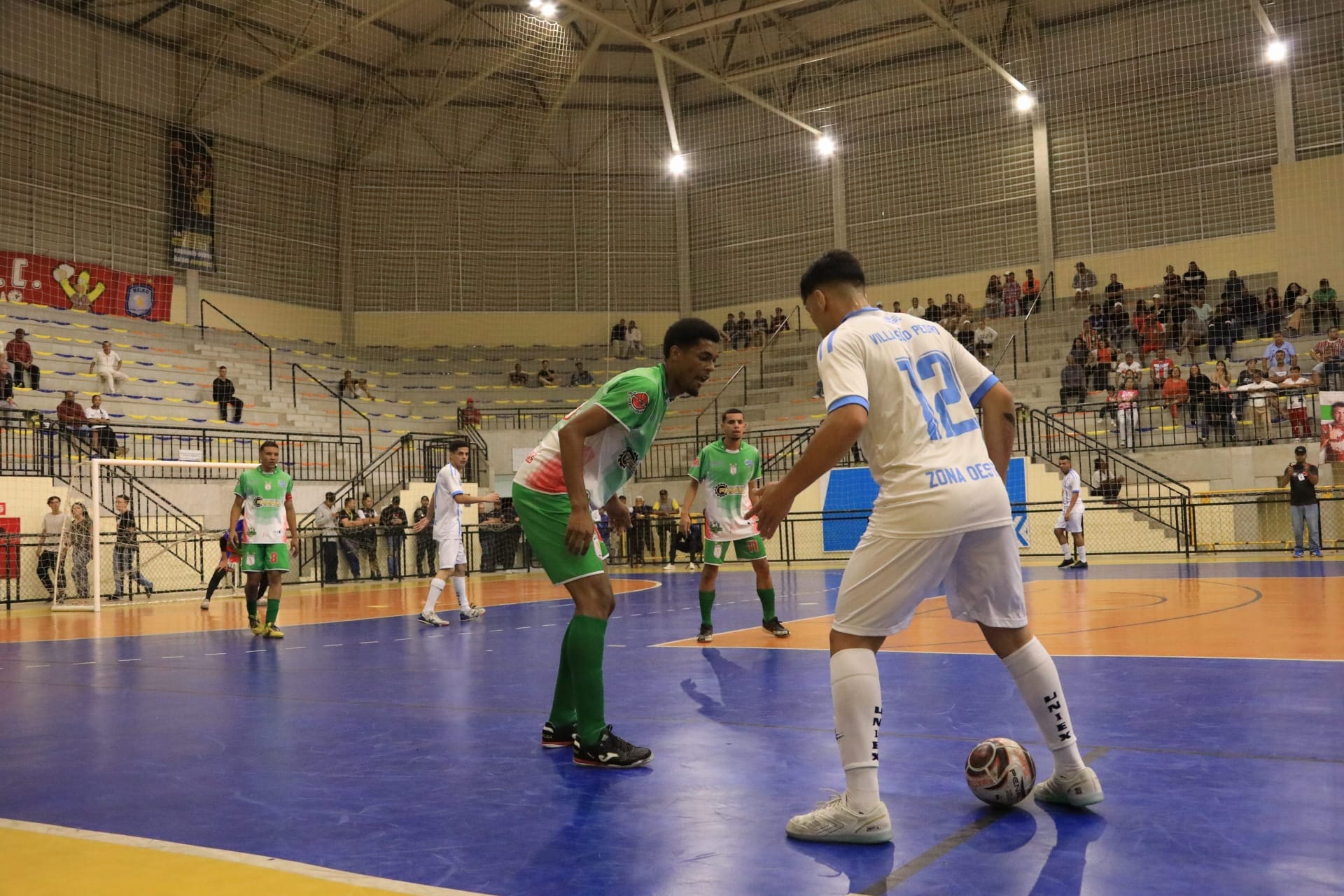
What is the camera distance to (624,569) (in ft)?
80.8

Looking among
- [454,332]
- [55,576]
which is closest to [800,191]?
[454,332]

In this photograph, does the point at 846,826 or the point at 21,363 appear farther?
the point at 21,363

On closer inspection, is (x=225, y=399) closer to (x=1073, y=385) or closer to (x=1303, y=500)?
(x=1073, y=385)

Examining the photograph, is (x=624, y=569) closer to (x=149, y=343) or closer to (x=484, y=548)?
(x=484, y=548)

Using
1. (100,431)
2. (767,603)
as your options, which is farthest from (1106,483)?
(100,431)

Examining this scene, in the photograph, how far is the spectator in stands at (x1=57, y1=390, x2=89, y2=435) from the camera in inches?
848

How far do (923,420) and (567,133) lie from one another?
3336 cm

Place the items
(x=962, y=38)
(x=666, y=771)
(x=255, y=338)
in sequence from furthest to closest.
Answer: (x=255, y=338) → (x=962, y=38) → (x=666, y=771)

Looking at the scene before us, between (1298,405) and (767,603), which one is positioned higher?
(1298,405)

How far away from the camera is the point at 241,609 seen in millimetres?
16953

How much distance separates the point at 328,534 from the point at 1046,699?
794 inches

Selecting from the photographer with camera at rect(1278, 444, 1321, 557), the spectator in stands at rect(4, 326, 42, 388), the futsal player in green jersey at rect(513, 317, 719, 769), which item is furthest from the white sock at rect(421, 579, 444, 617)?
the spectator in stands at rect(4, 326, 42, 388)

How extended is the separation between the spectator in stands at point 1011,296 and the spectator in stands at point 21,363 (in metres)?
23.4

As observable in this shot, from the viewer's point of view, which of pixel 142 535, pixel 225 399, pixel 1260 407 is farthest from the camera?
pixel 225 399
